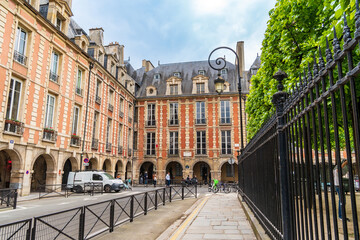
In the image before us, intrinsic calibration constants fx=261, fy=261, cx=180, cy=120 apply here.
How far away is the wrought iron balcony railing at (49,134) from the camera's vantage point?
52.5 ft

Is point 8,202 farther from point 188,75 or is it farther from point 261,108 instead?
point 188,75

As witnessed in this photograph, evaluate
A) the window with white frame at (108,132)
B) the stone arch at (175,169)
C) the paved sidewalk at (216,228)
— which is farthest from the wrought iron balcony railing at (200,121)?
the paved sidewalk at (216,228)

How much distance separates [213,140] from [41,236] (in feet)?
86.8

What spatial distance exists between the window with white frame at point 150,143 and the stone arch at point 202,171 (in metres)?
5.54

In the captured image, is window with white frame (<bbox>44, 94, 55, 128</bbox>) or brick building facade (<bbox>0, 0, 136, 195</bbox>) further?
window with white frame (<bbox>44, 94, 55, 128</bbox>)

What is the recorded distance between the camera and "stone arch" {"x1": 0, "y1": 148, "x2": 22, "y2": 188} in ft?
45.5

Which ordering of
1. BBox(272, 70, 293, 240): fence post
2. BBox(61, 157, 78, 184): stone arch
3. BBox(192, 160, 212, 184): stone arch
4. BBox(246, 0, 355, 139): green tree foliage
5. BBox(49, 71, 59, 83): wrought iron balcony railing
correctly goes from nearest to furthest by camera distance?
1. BBox(272, 70, 293, 240): fence post
2. BBox(246, 0, 355, 139): green tree foliage
3. BBox(49, 71, 59, 83): wrought iron balcony railing
4. BBox(61, 157, 78, 184): stone arch
5. BBox(192, 160, 212, 184): stone arch

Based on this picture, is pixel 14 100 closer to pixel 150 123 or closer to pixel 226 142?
pixel 150 123

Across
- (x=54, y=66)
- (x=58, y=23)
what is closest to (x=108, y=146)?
(x=54, y=66)

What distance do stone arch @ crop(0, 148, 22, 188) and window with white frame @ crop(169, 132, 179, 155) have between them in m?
17.1

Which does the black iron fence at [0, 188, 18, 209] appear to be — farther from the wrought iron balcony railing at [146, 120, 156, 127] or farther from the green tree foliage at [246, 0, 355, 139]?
the wrought iron balcony railing at [146, 120, 156, 127]

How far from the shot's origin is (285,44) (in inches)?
301

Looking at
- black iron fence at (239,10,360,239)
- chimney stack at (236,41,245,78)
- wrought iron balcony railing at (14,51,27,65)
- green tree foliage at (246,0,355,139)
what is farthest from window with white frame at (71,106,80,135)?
chimney stack at (236,41,245,78)

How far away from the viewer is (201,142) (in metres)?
30.2
